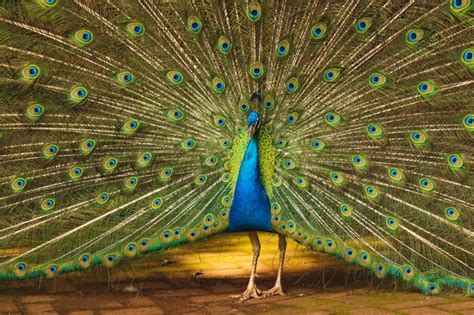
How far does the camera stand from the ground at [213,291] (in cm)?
348

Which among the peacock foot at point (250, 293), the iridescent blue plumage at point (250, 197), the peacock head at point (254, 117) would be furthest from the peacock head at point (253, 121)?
the peacock foot at point (250, 293)

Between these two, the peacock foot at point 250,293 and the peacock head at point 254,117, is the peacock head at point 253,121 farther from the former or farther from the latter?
the peacock foot at point 250,293

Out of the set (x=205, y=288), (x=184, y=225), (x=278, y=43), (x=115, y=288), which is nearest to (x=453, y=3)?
(x=278, y=43)

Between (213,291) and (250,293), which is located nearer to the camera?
(250,293)

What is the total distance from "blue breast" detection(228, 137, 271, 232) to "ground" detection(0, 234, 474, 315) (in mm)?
461

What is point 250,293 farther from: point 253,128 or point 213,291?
point 253,128

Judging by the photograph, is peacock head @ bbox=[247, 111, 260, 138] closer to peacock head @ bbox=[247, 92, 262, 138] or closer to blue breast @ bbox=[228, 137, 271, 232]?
peacock head @ bbox=[247, 92, 262, 138]

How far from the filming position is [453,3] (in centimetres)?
334

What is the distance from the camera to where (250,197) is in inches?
138

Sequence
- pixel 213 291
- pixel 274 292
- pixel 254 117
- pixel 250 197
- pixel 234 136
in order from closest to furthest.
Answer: pixel 254 117, pixel 250 197, pixel 234 136, pixel 274 292, pixel 213 291

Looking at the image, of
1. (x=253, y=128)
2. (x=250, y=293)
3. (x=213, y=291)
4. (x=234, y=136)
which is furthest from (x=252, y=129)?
(x=213, y=291)

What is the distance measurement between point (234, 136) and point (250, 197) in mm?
354

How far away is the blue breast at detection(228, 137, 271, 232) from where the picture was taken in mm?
3494

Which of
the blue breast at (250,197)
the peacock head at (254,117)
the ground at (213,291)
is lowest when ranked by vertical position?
the ground at (213,291)
